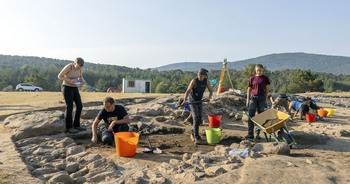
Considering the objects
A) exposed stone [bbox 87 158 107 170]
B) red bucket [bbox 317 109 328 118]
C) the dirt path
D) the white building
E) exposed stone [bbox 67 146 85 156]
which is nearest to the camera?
the dirt path

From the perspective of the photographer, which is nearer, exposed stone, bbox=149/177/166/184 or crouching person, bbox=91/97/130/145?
exposed stone, bbox=149/177/166/184

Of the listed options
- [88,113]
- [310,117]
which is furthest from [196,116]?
[310,117]

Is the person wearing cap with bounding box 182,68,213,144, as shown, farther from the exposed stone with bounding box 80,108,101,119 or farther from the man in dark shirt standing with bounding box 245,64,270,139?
the exposed stone with bounding box 80,108,101,119

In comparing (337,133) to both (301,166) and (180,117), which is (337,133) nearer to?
(301,166)

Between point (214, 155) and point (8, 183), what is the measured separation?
260 cm

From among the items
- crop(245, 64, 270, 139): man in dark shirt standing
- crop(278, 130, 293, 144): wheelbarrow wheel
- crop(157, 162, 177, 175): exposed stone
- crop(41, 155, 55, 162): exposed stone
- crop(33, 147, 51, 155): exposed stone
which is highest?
crop(245, 64, 270, 139): man in dark shirt standing

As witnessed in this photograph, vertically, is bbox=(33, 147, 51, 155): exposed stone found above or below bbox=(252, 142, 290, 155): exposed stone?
below

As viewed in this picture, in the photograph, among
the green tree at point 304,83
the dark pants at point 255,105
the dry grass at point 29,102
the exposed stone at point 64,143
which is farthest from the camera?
the green tree at point 304,83

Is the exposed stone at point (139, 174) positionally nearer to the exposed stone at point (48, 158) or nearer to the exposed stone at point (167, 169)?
the exposed stone at point (167, 169)

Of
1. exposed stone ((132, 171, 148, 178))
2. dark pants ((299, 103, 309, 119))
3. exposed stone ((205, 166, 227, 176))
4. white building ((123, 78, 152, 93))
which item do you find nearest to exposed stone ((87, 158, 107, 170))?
exposed stone ((132, 171, 148, 178))

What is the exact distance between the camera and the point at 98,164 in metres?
3.21

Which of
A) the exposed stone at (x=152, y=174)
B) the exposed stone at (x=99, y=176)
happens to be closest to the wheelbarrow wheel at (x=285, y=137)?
the exposed stone at (x=152, y=174)

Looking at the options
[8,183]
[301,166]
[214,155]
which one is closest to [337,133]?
[301,166]

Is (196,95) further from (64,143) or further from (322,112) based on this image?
(322,112)
